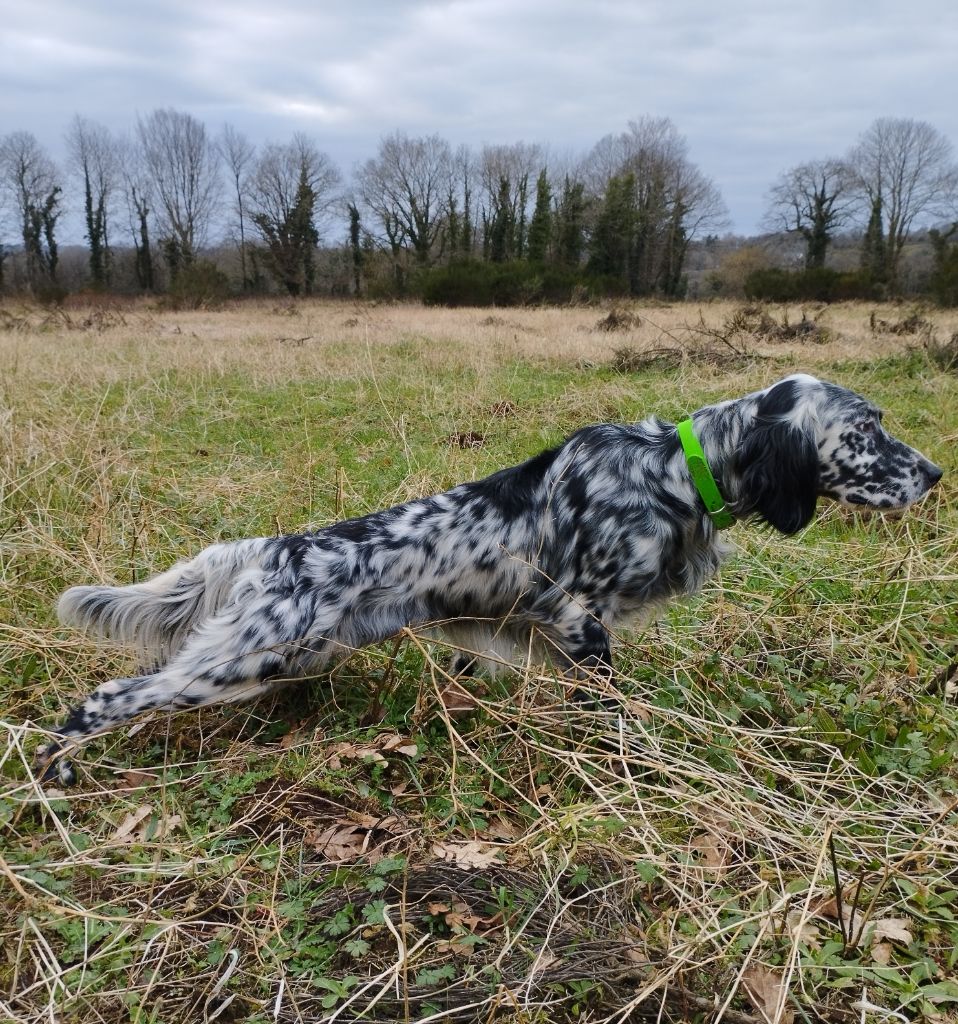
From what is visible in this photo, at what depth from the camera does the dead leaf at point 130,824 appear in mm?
2416

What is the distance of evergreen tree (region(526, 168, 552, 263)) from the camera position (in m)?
49.9

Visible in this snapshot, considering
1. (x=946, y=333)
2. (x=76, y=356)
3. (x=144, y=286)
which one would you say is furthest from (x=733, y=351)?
(x=144, y=286)

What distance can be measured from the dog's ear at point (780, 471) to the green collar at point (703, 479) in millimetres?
138

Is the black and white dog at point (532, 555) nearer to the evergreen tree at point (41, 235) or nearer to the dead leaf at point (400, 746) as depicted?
the dead leaf at point (400, 746)

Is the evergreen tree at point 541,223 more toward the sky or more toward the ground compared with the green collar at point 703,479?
more toward the sky

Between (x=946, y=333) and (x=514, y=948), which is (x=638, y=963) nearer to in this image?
(x=514, y=948)

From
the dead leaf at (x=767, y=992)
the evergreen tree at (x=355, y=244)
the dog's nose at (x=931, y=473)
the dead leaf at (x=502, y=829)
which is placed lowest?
the dead leaf at (x=502, y=829)

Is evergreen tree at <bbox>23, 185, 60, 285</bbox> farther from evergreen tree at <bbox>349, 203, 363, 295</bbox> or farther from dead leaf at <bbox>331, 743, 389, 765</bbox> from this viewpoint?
dead leaf at <bbox>331, 743, 389, 765</bbox>

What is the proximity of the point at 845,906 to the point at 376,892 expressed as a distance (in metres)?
1.34

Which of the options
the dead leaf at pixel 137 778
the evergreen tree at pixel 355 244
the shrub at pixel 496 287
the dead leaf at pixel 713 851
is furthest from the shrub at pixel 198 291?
the dead leaf at pixel 713 851

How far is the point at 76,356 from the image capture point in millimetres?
10867

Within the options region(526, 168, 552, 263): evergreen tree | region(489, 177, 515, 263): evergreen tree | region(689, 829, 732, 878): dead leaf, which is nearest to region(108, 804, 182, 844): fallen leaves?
region(689, 829, 732, 878): dead leaf

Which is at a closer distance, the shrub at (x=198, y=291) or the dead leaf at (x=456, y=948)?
the dead leaf at (x=456, y=948)

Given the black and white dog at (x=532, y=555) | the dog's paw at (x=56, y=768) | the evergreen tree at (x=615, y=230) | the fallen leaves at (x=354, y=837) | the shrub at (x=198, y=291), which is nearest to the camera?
the fallen leaves at (x=354, y=837)
